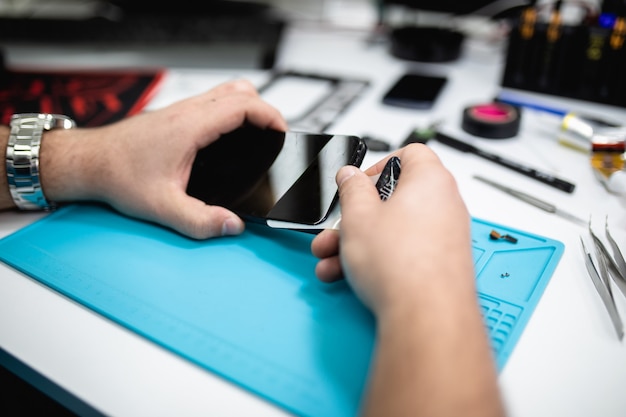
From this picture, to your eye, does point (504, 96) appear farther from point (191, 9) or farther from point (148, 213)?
point (191, 9)

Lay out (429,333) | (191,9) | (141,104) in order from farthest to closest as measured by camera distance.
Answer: (191,9)
(141,104)
(429,333)

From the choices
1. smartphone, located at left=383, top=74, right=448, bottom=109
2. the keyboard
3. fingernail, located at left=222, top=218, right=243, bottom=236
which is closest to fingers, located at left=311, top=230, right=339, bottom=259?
fingernail, located at left=222, top=218, right=243, bottom=236

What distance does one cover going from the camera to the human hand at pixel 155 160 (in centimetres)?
52

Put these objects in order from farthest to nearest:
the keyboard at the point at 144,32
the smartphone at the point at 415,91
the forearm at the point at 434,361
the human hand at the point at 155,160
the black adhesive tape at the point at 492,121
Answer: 1. the keyboard at the point at 144,32
2. the smartphone at the point at 415,91
3. the black adhesive tape at the point at 492,121
4. the human hand at the point at 155,160
5. the forearm at the point at 434,361

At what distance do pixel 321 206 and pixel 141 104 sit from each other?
1.59ft

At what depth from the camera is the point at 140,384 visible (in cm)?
38

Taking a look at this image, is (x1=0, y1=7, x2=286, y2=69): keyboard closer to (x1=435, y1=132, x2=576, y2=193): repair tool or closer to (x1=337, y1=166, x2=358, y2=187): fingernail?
(x1=435, y1=132, x2=576, y2=193): repair tool

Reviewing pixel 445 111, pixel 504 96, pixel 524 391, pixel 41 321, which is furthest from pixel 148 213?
pixel 504 96

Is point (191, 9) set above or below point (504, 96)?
above

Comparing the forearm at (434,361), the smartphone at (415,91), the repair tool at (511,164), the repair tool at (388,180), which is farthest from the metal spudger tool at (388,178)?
the smartphone at (415,91)

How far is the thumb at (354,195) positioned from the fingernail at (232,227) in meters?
0.12

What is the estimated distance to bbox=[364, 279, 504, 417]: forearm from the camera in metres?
0.29

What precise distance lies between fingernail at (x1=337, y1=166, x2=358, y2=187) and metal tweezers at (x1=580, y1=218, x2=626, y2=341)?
261 millimetres

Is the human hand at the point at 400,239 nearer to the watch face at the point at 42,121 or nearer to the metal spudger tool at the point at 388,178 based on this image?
the metal spudger tool at the point at 388,178
